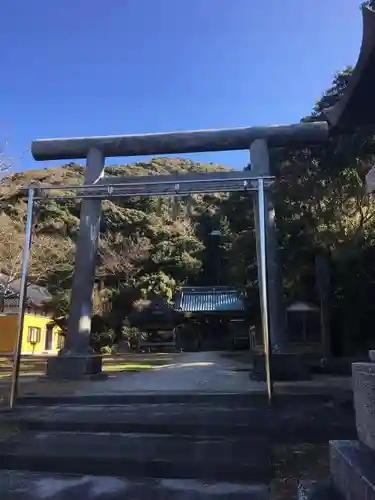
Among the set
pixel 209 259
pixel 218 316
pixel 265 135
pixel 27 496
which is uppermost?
pixel 209 259

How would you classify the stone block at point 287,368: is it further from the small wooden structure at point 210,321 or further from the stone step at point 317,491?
the small wooden structure at point 210,321

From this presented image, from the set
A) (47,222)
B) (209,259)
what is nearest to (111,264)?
(47,222)

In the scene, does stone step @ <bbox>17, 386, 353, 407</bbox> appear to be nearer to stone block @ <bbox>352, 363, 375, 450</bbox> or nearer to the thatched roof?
stone block @ <bbox>352, 363, 375, 450</bbox>

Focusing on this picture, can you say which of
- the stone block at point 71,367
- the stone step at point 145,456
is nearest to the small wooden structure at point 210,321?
the stone block at point 71,367

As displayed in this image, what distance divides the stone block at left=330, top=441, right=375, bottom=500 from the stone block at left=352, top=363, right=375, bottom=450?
86 mm

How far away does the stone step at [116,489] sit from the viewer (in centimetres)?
319

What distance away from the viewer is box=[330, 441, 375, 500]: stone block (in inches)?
88.4

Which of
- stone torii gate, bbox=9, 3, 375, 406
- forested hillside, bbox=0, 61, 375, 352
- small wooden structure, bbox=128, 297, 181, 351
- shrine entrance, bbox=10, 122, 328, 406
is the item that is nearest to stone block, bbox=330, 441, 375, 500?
stone torii gate, bbox=9, 3, 375, 406

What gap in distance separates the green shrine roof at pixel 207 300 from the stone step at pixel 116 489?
2557 centimetres

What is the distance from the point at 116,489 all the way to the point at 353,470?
187 cm

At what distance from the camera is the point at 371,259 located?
11906 mm

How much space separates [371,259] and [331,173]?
2.68 m

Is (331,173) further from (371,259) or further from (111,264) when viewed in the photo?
(111,264)

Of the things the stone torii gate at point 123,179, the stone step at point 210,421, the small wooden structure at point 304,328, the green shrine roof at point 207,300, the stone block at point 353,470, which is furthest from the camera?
the green shrine roof at point 207,300
